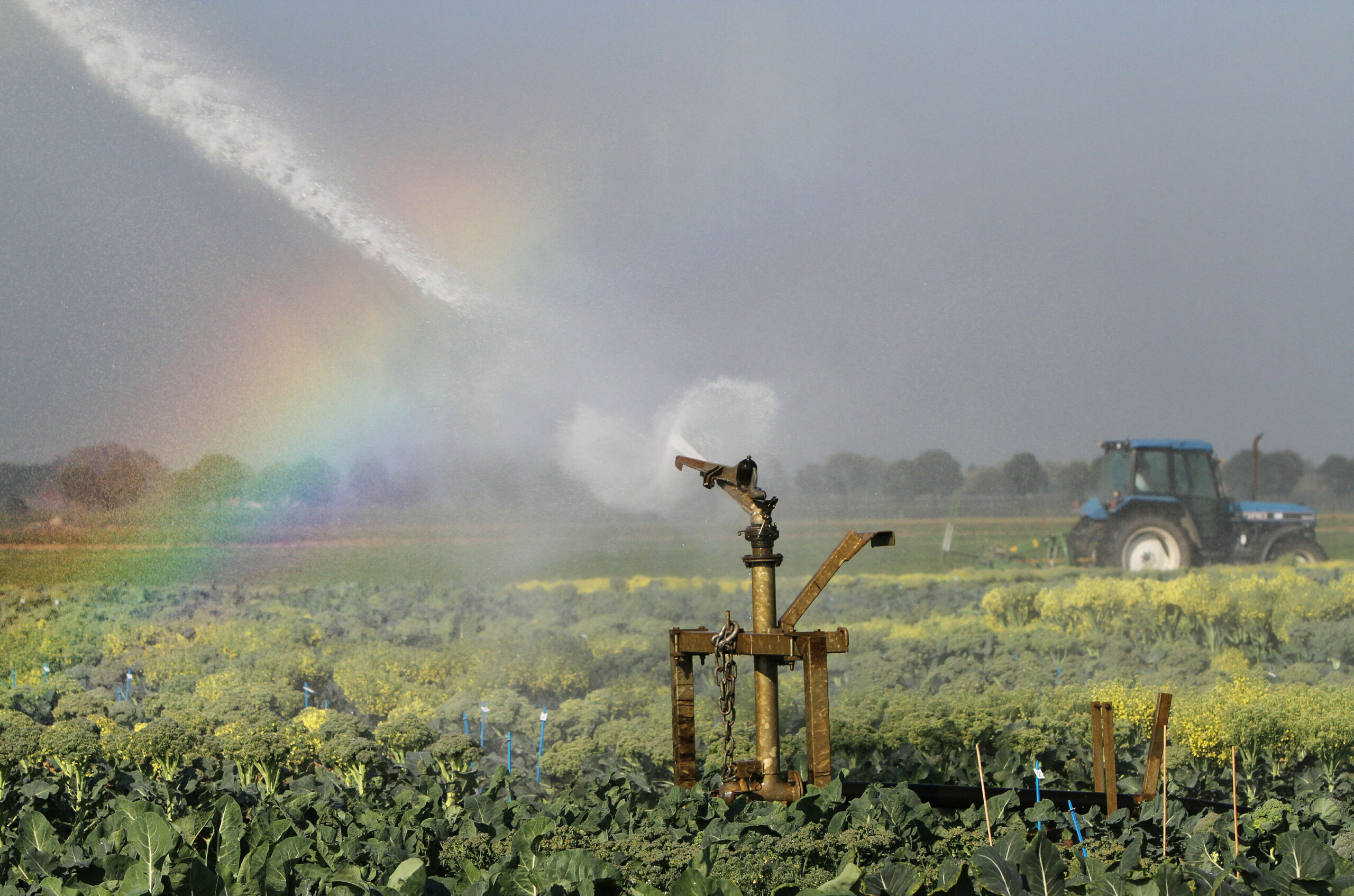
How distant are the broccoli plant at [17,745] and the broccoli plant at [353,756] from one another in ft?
5.39

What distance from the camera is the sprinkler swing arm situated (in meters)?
4.48

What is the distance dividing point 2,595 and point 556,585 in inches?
267

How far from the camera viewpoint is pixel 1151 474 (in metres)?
17.3

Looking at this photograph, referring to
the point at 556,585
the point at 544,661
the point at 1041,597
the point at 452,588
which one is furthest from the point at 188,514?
the point at 1041,597

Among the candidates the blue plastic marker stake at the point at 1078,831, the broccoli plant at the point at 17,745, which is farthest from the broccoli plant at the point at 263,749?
the blue plastic marker stake at the point at 1078,831

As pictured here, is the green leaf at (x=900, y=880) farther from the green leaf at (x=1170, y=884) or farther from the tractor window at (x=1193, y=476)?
the tractor window at (x=1193, y=476)

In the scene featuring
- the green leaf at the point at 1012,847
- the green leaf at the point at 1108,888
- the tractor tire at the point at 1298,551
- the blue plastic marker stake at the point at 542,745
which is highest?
the tractor tire at the point at 1298,551

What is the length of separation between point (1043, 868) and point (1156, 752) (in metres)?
1.62

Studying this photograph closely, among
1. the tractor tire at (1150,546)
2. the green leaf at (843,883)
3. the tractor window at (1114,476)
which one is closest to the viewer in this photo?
the green leaf at (843,883)

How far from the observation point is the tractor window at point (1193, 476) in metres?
17.2

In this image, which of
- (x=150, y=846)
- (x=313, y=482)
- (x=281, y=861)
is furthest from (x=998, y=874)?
(x=313, y=482)

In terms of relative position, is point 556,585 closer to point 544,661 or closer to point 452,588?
point 452,588

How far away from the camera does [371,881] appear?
3.89 m

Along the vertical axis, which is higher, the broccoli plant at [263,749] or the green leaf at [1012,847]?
the green leaf at [1012,847]
